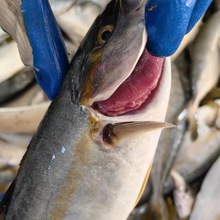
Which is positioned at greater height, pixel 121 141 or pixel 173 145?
pixel 121 141

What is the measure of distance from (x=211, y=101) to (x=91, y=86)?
0.94m

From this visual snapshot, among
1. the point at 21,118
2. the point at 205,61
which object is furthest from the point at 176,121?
the point at 21,118

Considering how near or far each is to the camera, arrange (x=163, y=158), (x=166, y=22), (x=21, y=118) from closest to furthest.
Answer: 1. (x=166, y=22)
2. (x=21, y=118)
3. (x=163, y=158)

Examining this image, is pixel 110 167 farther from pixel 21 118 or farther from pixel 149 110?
pixel 21 118

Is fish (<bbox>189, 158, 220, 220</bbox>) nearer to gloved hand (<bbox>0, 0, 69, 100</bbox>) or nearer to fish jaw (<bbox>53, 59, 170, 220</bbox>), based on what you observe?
fish jaw (<bbox>53, 59, 170, 220</bbox>)

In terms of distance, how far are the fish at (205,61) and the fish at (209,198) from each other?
0.43ft

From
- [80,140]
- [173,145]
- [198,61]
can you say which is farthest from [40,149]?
[198,61]

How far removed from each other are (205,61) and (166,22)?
94 centimetres

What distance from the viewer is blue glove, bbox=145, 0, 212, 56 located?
2.31ft

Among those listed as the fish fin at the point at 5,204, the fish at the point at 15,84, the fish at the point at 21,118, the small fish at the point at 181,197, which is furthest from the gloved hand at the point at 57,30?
the small fish at the point at 181,197

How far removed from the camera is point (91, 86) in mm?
766

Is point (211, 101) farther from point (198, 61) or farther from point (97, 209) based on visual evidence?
point (97, 209)

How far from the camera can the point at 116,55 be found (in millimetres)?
750

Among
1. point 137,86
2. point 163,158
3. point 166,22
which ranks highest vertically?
A: point 166,22
